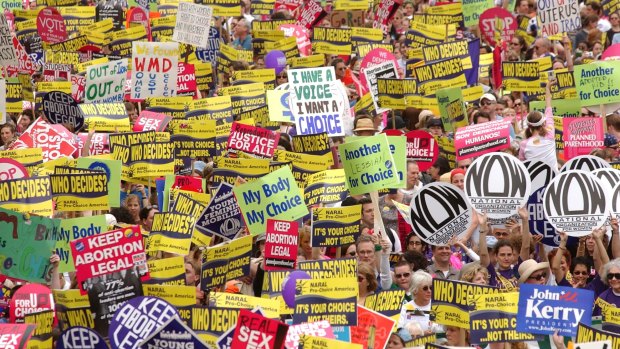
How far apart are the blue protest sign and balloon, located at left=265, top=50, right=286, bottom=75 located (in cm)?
1400

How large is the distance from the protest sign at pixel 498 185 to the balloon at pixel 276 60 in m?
9.63

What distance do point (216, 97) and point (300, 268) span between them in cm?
714

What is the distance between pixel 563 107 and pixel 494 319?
857cm

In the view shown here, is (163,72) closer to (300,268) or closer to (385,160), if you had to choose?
(385,160)

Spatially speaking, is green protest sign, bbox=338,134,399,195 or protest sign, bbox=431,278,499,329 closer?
protest sign, bbox=431,278,499,329

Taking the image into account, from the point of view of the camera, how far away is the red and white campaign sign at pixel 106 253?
1354 cm

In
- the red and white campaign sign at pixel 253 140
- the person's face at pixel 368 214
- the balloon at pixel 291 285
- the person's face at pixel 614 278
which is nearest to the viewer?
the balloon at pixel 291 285

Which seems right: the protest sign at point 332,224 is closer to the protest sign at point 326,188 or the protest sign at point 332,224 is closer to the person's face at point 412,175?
the protest sign at point 326,188

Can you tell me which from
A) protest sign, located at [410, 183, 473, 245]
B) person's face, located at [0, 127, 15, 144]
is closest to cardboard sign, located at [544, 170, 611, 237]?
protest sign, located at [410, 183, 473, 245]

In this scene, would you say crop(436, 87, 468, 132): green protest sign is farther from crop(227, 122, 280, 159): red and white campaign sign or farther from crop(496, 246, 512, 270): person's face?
Result: crop(496, 246, 512, 270): person's face

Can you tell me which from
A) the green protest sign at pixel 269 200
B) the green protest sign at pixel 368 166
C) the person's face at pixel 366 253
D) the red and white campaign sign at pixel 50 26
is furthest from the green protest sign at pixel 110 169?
the red and white campaign sign at pixel 50 26

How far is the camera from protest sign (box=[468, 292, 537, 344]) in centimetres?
1317

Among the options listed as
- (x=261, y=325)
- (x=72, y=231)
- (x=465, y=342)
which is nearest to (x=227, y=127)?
(x=72, y=231)

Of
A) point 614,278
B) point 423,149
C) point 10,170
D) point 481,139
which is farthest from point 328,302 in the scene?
point 423,149
